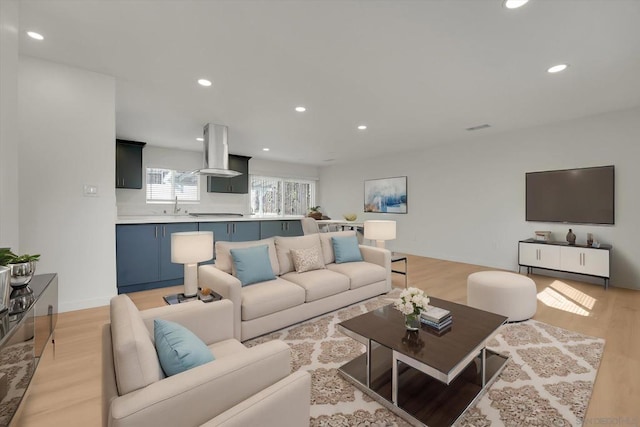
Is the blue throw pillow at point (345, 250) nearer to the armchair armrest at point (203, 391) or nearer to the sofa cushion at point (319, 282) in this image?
the sofa cushion at point (319, 282)

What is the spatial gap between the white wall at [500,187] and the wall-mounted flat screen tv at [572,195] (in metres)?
0.11

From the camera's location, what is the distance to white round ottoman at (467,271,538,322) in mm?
2842

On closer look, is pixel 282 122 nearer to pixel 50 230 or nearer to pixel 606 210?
pixel 50 230

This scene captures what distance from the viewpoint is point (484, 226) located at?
18.2 ft

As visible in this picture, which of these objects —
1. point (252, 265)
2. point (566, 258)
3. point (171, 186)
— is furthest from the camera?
point (171, 186)

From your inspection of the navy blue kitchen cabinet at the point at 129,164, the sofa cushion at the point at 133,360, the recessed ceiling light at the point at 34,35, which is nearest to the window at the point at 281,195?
the navy blue kitchen cabinet at the point at 129,164

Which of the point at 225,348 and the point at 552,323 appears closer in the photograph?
the point at 225,348

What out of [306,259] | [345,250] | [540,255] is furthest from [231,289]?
[540,255]

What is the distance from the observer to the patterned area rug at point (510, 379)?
1614 mm

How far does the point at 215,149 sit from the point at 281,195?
4024 mm

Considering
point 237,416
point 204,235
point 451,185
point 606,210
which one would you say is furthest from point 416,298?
point 451,185

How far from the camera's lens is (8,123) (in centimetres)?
194

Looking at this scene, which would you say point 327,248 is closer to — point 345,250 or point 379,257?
point 345,250

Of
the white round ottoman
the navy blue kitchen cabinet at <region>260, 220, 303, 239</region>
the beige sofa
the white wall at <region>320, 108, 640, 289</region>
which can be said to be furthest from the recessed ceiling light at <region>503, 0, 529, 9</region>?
the navy blue kitchen cabinet at <region>260, 220, 303, 239</region>
